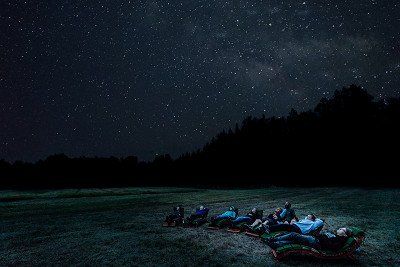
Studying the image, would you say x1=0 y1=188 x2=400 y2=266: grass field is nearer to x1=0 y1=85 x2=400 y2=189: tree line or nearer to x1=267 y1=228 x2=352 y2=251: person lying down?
x1=267 y1=228 x2=352 y2=251: person lying down

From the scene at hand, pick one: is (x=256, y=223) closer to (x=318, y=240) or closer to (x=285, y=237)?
(x=285, y=237)

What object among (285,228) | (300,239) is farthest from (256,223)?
(300,239)

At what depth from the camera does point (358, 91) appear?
73.9 meters

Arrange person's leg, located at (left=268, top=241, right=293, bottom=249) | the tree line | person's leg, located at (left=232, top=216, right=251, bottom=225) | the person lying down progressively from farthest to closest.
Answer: the tree line
person's leg, located at (left=232, top=216, right=251, bottom=225)
person's leg, located at (left=268, top=241, right=293, bottom=249)
the person lying down

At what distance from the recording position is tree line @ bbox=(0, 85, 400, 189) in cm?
6475

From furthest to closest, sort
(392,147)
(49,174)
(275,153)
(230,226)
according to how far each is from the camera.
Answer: (49,174), (275,153), (392,147), (230,226)

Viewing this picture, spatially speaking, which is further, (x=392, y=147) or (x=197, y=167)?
(x=197, y=167)

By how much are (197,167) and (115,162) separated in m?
33.3

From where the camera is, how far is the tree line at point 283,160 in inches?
2549

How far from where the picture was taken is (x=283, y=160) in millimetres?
80688

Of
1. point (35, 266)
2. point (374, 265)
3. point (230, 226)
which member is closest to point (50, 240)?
point (35, 266)

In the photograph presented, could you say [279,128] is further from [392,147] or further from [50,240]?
[50,240]

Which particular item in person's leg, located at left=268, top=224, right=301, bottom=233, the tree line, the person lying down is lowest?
the person lying down

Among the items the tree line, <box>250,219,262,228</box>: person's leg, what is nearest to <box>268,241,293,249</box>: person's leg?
<box>250,219,262,228</box>: person's leg
